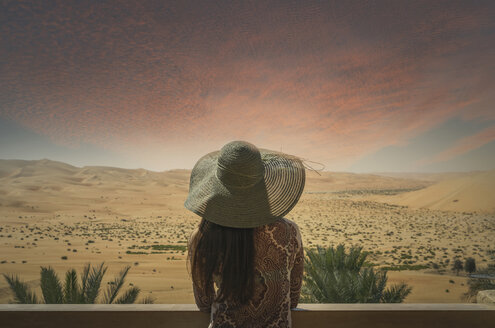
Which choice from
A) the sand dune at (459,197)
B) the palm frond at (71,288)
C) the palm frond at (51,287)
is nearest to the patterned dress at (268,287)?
the palm frond at (71,288)

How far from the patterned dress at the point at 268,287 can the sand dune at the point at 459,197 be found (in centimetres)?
4404

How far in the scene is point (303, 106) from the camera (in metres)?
31.5

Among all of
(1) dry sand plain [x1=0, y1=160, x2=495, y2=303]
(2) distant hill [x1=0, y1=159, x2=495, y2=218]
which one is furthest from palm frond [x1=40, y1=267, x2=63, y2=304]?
(2) distant hill [x1=0, y1=159, x2=495, y2=218]

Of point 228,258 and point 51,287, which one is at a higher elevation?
point 228,258

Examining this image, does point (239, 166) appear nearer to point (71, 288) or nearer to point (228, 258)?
point (228, 258)

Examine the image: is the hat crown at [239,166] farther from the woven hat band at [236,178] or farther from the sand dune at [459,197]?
the sand dune at [459,197]

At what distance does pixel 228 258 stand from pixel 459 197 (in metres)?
51.8

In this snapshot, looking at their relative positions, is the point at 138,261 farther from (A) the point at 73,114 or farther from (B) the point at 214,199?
(A) the point at 73,114

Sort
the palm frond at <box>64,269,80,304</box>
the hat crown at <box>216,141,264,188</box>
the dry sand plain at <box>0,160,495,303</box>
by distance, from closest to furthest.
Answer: the hat crown at <box>216,141,264,188</box>
the palm frond at <box>64,269,80,304</box>
the dry sand plain at <box>0,160,495,303</box>

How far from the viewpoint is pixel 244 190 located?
1091 millimetres

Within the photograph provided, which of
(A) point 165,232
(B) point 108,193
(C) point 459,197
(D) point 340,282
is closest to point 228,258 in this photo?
(D) point 340,282

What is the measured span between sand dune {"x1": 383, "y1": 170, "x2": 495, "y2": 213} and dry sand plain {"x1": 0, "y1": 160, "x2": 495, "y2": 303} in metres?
0.16

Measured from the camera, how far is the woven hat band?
3.45ft

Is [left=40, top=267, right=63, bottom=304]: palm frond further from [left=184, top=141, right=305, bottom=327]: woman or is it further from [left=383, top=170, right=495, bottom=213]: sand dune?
[left=383, top=170, right=495, bottom=213]: sand dune
